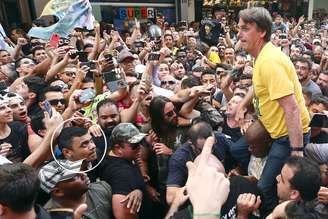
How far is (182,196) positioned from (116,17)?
11032 mm

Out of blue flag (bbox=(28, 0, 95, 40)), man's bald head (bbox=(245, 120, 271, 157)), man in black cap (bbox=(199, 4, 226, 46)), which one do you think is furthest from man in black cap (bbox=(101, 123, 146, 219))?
man in black cap (bbox=(199, 4, 226, 46))

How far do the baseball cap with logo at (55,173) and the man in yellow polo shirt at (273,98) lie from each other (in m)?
1.11

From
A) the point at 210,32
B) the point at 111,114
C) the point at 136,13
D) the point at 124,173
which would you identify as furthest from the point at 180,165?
the point at 136,13

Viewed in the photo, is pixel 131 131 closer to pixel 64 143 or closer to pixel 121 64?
pixel 64 143

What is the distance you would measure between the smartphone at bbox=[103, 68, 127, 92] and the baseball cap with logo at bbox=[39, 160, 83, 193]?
5.43 feet

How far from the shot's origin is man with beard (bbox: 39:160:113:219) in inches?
84.5

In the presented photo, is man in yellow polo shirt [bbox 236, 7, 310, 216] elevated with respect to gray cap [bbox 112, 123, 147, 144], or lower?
elevated

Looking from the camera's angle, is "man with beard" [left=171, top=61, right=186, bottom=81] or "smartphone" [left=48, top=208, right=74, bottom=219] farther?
"man with beard" [left=171, top=61, right=186, bottom=81]

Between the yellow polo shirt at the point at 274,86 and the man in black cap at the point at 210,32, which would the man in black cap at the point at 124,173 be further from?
the man in black cap at the point at 210,32

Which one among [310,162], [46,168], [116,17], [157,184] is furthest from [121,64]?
[116,17]

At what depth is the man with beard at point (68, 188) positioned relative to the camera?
215cm

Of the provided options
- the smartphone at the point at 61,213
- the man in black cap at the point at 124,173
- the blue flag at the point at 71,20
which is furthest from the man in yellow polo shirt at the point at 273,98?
the blue flag at the point at 71,20

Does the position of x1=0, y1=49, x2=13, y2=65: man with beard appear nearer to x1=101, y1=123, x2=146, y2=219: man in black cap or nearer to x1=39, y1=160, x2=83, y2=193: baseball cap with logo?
x1=101, y1=123, x2=146, y2=219: man in black cap

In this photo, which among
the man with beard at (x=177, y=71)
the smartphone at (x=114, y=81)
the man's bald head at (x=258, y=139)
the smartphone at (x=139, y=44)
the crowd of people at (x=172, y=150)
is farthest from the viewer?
the smartphone at (x=139, y=44)
